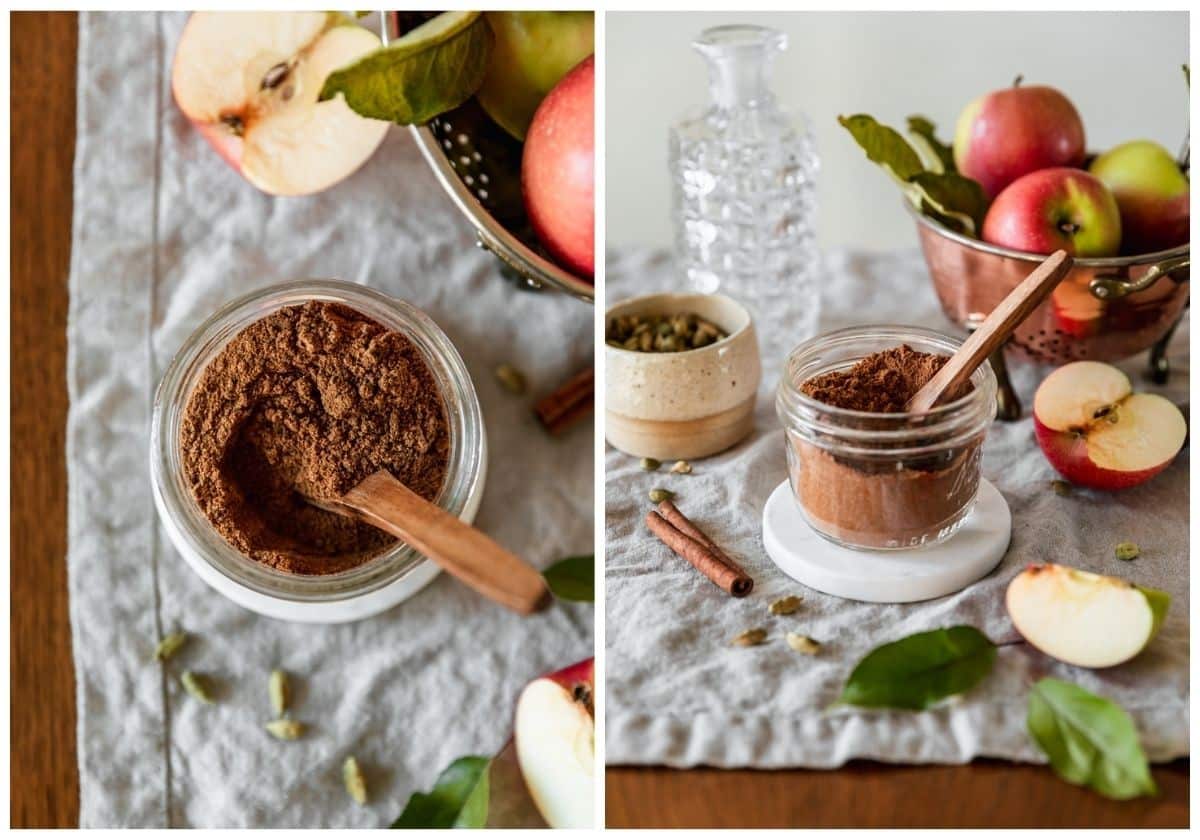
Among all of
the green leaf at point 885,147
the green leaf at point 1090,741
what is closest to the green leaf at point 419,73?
the green leaf at point 885,147

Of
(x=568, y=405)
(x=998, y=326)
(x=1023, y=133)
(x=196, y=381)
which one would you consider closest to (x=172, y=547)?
(x=196, y=381)

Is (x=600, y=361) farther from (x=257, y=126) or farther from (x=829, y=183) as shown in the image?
(x=829, y=183)

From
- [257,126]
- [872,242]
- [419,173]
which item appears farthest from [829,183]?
[257,126]

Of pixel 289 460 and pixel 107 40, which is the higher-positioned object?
pixel 107 40

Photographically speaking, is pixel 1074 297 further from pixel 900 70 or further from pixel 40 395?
pixel 40 395

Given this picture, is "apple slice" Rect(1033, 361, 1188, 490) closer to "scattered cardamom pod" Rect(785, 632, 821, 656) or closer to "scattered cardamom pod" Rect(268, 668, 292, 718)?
"scattered cardamom pod" Rect(785, 632, 821, 656)

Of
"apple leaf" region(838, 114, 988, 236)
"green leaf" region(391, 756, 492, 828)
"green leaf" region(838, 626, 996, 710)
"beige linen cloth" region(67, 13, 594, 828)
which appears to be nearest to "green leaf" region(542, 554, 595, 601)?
"beige linen cloth" region(67, 13, 594, 828)
